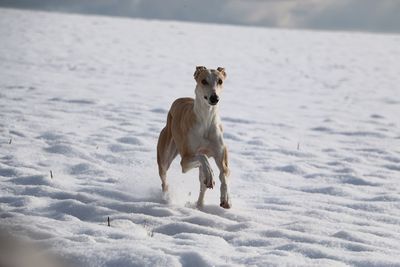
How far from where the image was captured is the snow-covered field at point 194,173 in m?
4.79

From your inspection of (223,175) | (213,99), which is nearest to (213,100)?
(213,99)

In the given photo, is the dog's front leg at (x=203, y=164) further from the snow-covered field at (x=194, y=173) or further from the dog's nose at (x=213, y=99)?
the dog's nose at (x=213, y=99)

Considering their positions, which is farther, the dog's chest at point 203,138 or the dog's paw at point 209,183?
the dog's chest at point 203,138

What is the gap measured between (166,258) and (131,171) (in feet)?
13.6

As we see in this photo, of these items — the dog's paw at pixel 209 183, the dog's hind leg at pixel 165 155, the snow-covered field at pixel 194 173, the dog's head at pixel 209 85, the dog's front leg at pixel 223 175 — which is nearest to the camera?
the snow-covered field at pixel 194 173

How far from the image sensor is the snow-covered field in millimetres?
4789

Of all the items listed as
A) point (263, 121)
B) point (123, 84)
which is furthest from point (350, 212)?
point (123, 84)

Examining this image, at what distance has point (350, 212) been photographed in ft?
21.3

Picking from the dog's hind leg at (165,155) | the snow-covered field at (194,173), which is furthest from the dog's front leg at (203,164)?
the dog's hind leg at (165,155)

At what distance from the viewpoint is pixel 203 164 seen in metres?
6.00

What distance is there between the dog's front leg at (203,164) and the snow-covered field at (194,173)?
1.30 feet

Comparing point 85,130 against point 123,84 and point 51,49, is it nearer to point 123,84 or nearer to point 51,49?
point 123,84

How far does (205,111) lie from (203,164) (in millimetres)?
648

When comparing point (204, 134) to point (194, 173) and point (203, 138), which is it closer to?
point (203, 138)
